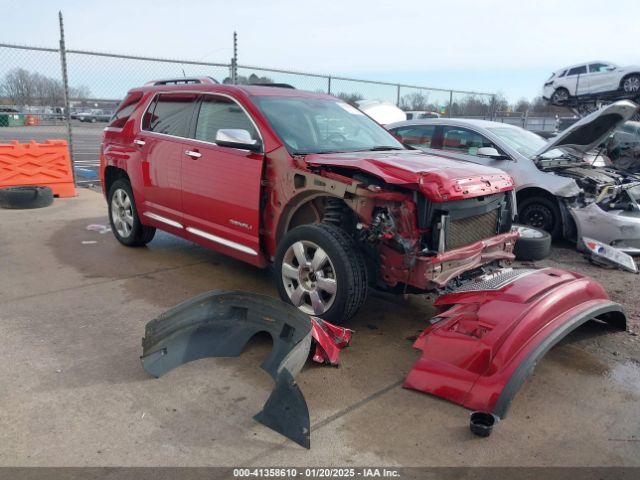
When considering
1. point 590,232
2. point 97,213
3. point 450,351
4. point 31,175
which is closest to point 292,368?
point 450,351

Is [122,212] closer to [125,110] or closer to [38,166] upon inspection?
[125,110]

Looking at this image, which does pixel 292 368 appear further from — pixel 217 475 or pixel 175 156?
pixel 175 156

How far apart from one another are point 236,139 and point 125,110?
2656 millimetres

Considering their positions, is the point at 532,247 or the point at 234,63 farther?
the point at 234,63

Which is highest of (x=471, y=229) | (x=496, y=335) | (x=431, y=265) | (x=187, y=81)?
(x=187, y=81)

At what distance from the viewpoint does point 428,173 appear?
12.6 ft

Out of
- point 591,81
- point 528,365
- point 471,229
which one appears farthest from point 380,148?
point 591,81

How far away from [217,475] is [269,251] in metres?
2.46

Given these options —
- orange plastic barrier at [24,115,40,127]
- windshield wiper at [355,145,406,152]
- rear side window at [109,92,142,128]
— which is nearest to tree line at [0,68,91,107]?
orange plastic barrier at [24,115,40,127]

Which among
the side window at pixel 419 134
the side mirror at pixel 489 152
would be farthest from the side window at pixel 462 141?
the side mirror at pixel 489 152

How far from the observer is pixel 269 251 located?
480cm

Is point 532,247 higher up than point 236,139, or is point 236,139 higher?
point 236,139

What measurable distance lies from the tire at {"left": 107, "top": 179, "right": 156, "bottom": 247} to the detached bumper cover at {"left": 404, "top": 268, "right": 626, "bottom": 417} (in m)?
4.04

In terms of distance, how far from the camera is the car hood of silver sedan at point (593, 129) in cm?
653
